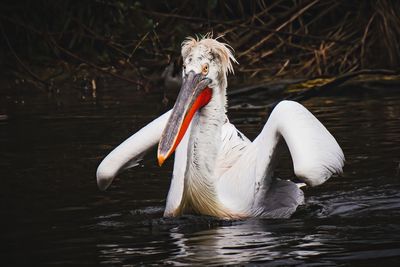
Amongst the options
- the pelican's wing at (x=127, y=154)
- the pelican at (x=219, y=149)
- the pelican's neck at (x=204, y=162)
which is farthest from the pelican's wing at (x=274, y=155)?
the pelican's wing at (x=127, y=154)

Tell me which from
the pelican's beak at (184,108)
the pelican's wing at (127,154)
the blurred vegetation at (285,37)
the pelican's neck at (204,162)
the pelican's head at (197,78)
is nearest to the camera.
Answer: the pelican's beak at (184,108)

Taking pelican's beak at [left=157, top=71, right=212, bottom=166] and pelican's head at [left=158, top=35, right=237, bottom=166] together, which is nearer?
pelican's beak at [left=157, top=71, right=212, bottom=166]

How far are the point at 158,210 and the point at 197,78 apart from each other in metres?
0.91

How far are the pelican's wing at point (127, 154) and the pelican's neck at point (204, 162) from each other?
20.8 inches

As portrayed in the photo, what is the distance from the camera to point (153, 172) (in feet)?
25.9

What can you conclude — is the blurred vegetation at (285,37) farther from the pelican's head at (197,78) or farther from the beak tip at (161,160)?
the beak tip at (161,160)

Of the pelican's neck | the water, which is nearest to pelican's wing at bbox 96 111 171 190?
the water

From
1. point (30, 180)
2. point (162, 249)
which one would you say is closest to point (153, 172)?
point (30, 180)

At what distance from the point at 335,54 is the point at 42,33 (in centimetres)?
523

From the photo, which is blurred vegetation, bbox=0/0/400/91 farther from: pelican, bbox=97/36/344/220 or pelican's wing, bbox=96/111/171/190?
pelican, bbox=97/36/344/220

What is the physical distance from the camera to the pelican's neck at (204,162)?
614cm

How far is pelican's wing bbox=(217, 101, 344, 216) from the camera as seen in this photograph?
5895 millimetres

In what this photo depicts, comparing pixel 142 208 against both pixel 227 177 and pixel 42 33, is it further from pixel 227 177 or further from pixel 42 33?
pixel 42 33

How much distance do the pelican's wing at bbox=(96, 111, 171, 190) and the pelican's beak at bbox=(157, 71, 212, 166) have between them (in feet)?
2.00
